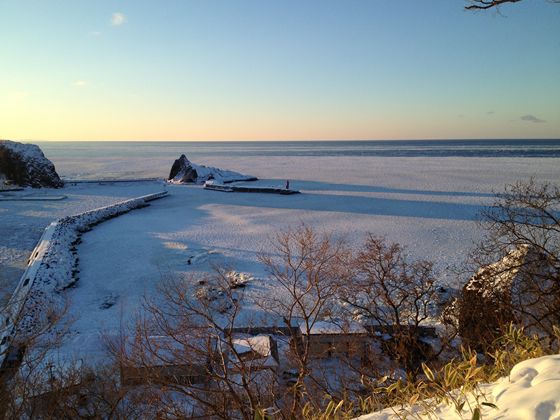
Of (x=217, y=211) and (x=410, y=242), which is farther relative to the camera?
(x=217, y=211)

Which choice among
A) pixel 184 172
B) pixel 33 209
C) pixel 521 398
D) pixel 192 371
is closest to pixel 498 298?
pixel 192 371

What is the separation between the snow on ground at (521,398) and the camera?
191 centimetres

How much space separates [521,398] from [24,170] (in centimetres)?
4678

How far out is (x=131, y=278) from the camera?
1456 centimetres

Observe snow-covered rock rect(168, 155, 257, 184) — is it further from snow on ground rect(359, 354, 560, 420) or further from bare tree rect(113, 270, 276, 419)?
snow on ground rect(359, 354, 560, 420)

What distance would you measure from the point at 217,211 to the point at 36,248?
38.7 feet

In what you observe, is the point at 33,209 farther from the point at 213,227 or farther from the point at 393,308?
the point at 393,308

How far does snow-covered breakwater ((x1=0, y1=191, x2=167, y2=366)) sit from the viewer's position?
10.3 m

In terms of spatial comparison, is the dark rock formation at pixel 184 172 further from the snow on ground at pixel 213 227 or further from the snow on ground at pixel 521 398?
the snow on ground at pixel 521 398

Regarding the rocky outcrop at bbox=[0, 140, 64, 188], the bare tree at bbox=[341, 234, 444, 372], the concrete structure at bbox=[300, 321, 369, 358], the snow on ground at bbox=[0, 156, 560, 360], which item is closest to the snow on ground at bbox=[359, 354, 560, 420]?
the bare tree at bbox=[341, 234, 444, 372]

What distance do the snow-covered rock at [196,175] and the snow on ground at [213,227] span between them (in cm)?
411

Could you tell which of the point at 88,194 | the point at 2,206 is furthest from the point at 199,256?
the point at 88,194

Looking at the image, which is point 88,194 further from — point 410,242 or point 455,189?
point 455,189

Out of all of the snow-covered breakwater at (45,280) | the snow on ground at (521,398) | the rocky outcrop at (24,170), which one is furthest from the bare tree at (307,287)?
the rocky outcrop at (24,170)
